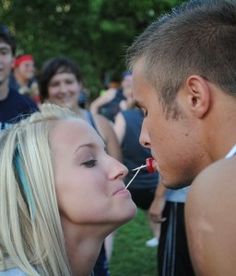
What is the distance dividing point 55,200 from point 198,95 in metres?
0.61

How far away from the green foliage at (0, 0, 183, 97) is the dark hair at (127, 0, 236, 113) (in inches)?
580

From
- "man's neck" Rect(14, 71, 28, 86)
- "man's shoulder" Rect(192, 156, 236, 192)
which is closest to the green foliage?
"man's neck" Rect(14, 71, 28, 86)

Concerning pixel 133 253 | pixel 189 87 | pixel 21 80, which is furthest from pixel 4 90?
pixel 21 80

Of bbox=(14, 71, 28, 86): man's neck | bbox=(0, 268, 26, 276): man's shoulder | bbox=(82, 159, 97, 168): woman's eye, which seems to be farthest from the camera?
bbox=(14, 71, 28, 86): man's neck

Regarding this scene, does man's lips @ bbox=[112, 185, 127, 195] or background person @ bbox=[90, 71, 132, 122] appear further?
background person @ bbox=[90, 71, 132, 122]

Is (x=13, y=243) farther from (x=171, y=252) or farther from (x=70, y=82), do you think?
(x=70, y=82)

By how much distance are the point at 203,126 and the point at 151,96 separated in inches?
9.2

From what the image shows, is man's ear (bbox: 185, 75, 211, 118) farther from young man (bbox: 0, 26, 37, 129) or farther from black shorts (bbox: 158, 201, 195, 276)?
black shorts (bbox: 158, 201, 195, 276)

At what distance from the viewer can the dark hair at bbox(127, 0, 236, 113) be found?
167 centimetres

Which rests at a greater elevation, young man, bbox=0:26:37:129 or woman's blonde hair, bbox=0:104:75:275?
young man, bbox=0:26:37:129

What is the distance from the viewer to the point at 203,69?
1.67 meters

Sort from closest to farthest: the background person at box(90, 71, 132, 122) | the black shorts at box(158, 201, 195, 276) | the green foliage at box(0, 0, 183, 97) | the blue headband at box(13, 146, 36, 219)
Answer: the blue headband at box(13, 146, 36, 219) → the black shorts at box(158, 201, 195, 276) → the background person at box(90, 71, 132, 122) → the green foliage at box(0, 0, 183, 97)

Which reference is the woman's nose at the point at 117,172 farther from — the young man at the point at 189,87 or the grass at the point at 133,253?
the grass at the point at 133,253

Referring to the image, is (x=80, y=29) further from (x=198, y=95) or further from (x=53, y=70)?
(x=198, y=95)
